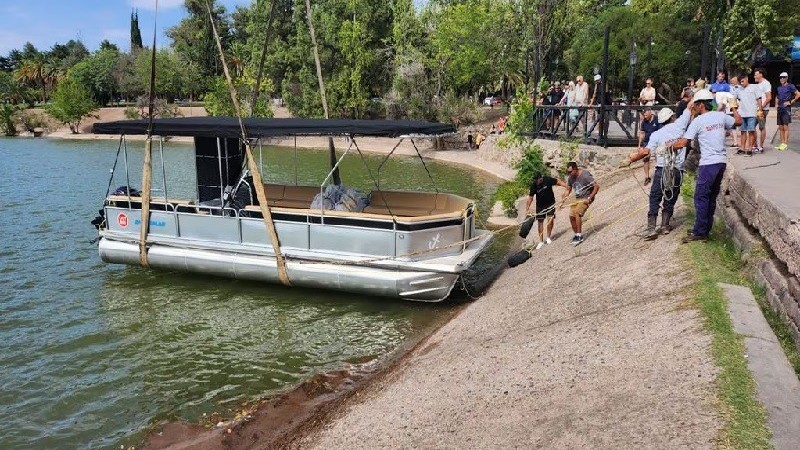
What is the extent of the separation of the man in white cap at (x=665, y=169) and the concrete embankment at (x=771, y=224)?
2.93ft

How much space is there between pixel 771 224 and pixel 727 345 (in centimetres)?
256

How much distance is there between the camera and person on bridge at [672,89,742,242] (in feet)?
29.8

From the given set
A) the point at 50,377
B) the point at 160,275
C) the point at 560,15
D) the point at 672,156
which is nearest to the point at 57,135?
the point at 560,15

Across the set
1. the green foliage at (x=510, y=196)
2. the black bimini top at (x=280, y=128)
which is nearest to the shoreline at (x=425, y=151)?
the green foliage at (x=510, y=196)

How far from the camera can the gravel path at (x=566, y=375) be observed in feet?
18.0

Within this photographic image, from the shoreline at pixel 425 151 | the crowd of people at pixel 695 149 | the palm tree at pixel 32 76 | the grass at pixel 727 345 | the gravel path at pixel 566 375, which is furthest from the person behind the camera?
the palm tree at pixel 32 76

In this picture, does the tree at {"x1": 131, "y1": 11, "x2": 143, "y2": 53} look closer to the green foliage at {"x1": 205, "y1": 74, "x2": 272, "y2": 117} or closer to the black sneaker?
the green foliage at {"x1": 205, "y1": 74, "x2": 272, "y2": 117}

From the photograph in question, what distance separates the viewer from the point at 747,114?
12914 mm

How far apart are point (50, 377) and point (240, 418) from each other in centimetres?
382

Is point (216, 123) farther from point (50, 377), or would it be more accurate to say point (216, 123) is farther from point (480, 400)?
point (480, 400)

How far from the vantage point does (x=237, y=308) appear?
12.9m

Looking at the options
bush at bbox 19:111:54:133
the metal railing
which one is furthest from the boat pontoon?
bush at bbox 19:111:54:133

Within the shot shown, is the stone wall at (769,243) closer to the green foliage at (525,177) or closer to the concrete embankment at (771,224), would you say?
the concrete embankment at (771,224)

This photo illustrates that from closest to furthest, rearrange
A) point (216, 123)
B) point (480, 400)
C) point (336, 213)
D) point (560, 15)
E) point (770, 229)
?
1. point (480, 400)
2. point (770, 229)
3. point (336, 213)
4. point (216, 123)
5. point (560, 15)
